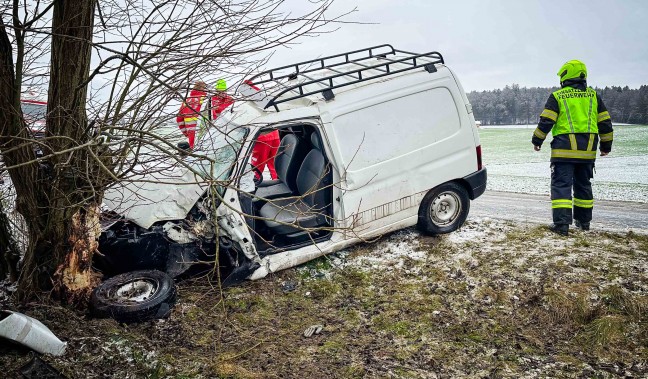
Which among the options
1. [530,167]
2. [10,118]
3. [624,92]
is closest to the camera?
[10,118]

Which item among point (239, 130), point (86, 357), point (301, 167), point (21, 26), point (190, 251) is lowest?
point (86, 357)

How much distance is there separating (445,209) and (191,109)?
3318 millimetres

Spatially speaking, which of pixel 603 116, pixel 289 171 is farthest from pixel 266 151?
pixel 603 116

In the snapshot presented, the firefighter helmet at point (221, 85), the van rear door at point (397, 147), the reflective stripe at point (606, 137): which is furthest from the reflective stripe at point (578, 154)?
the firefighter helmet at point (221, 85)

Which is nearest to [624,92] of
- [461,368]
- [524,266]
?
[524,266]

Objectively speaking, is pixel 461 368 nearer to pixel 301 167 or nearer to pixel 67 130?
pixel 301 167

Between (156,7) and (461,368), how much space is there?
3.47 m

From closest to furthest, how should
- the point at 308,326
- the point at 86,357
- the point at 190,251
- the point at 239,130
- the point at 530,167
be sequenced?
the point at 86,357 → the point at 308,326 → the point at 190,251 → the point at 239,130 → the point at 530,167

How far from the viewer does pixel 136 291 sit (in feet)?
12.8

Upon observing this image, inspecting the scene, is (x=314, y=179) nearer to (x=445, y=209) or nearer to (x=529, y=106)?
(x=445, y=209)

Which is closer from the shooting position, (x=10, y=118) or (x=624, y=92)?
(x=10, y=118)

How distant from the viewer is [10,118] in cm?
338

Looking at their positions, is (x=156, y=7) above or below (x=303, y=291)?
above

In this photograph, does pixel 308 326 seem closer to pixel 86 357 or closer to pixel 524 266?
pixel 86 357
